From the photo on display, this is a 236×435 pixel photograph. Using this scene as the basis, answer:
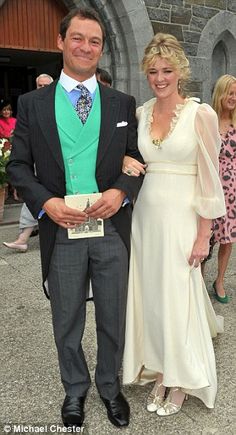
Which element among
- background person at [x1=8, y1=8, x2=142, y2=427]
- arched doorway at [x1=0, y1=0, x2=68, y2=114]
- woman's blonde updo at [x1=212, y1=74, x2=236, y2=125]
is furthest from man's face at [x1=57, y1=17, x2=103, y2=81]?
arched doorway at [x1=0, y1=0, x2=68, y2=114]

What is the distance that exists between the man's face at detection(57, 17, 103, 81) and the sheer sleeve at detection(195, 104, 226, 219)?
0.56 metres

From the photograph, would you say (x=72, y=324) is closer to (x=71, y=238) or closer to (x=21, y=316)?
(x=71, y=238)

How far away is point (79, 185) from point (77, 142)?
194 mm

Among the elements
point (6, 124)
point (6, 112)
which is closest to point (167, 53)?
point (6, 124)

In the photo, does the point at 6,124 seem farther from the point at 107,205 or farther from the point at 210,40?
the point at 107,205

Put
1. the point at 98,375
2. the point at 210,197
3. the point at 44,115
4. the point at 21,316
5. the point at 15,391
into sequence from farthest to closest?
the point at 21,316 < the point at 15,391 < the point at 98,375 < the point at 210,197 < the point at 44,115

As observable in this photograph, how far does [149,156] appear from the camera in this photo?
2.21 meters

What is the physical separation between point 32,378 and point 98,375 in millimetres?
552

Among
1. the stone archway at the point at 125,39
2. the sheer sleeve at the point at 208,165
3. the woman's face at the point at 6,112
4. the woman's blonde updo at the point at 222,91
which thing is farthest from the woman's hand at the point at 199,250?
the woman's face at the point at 6,112

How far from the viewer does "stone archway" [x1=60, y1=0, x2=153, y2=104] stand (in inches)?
259

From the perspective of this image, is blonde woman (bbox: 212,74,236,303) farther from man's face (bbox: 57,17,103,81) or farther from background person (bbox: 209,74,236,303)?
man's face (bbox: 57,17,103,81)

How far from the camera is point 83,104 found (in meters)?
2.01

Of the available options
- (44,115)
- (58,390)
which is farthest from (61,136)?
(58,390)

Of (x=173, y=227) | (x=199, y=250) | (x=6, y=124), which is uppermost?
(x=6, y=124)
